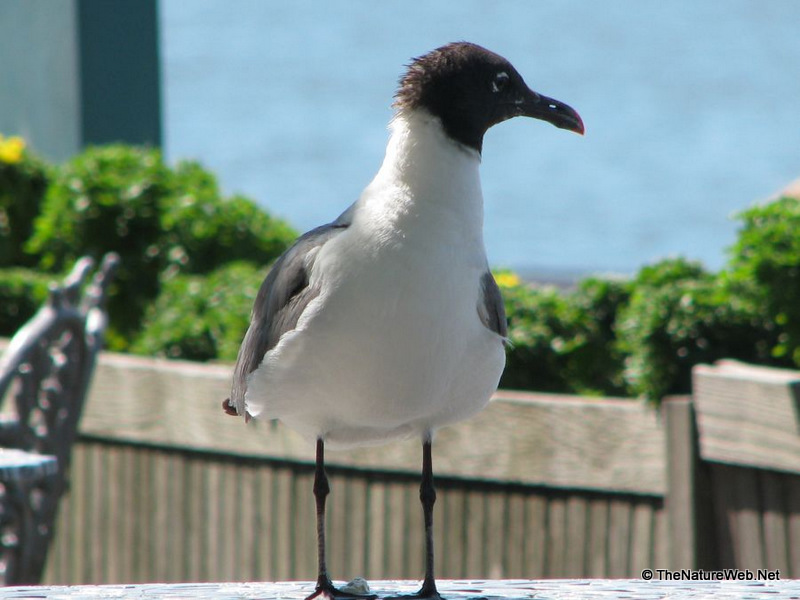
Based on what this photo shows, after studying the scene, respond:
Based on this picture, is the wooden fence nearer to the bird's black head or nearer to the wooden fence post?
the wooden fence post

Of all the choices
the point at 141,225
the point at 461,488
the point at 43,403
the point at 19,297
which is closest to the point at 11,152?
the point at 141,225

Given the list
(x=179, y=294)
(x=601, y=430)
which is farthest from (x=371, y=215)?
(x=179, y=294)

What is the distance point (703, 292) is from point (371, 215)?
2847 mm

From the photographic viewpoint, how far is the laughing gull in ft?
8.21

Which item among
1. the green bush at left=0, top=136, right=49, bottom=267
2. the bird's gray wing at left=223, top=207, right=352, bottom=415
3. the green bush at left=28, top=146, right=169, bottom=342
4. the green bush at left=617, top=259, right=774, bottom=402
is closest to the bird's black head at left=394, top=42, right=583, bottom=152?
the bird's gray wing at left=223, top=207, right=352, bottom=415

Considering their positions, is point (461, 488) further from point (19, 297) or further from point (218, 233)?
point (19, 297)

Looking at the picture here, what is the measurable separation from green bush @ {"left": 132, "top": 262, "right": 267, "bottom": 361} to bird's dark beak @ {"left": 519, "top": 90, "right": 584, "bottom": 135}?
333cm

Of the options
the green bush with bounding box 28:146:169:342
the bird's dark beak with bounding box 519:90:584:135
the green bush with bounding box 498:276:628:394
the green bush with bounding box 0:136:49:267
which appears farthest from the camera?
the green bush with bounding box 0:136:49:267

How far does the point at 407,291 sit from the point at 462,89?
43 centimetres

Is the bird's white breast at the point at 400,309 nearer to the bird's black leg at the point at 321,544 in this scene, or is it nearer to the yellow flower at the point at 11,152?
the bird's black leg at the point at 321,544

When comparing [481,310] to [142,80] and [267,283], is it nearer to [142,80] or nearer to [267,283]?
[267,283]

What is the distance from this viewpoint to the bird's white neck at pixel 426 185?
8.36 feet

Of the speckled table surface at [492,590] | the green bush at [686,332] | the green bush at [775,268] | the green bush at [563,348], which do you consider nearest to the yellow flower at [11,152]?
the green bush at [563,348]

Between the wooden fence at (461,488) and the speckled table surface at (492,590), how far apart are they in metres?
1.49
